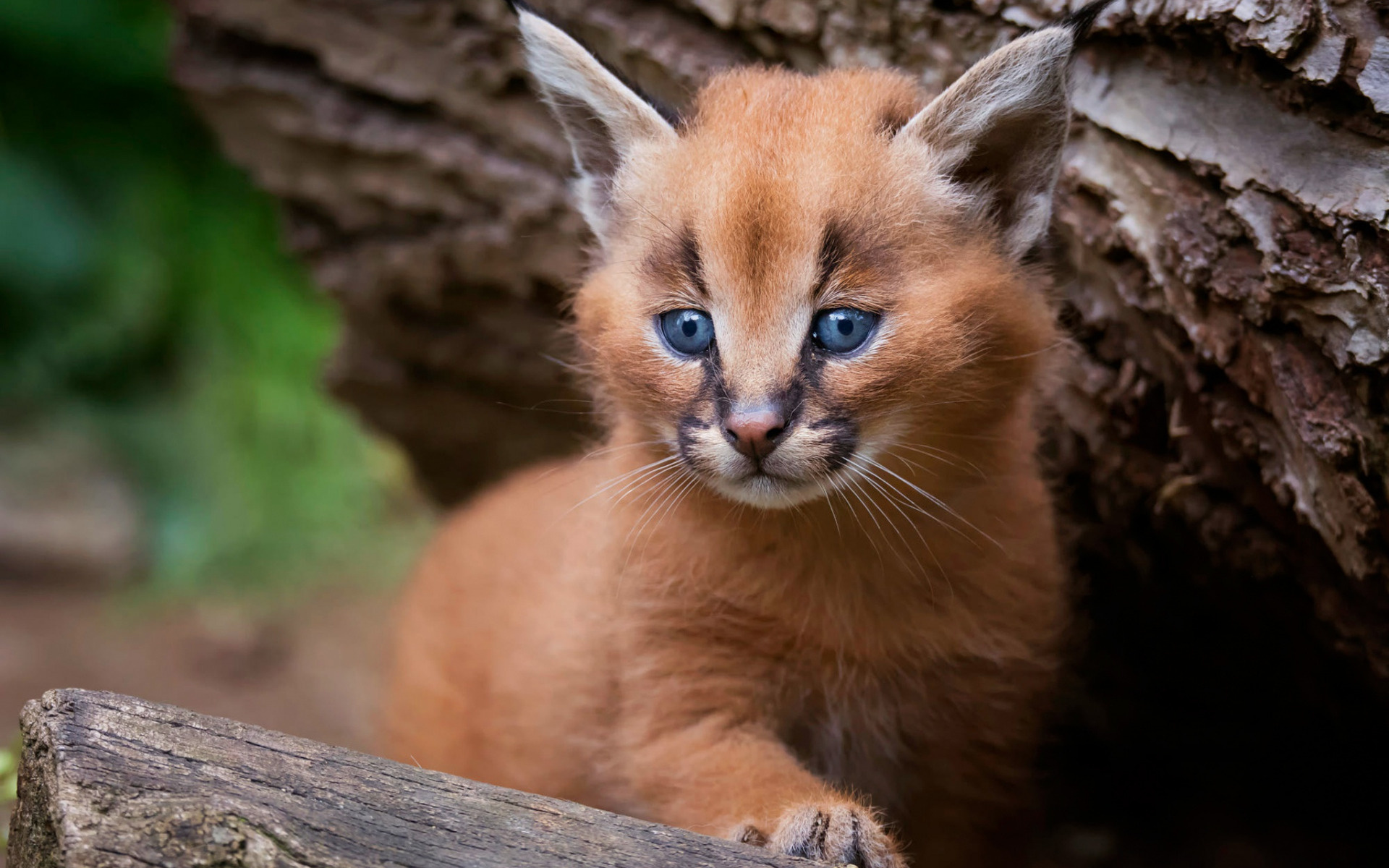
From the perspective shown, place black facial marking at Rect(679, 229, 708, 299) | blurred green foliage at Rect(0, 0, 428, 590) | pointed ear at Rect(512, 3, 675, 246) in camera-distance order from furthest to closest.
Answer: blurred green foliage at Rect(0, 0, 428, 590) → pointed ear at Rect(512, 3, 675, 246) → black facial marking at Rect(679, 229, 708, 299)

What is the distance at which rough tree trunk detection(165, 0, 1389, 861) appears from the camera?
7.30 ft

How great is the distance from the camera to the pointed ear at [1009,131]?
2.27m

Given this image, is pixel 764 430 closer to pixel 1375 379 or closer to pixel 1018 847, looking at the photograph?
pixel 1375 379

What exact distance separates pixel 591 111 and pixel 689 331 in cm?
68

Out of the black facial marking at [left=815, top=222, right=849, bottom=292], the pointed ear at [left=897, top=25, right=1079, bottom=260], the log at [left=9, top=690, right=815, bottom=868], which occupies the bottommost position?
the log at [left=9, top=690, right=815, bottom=868]

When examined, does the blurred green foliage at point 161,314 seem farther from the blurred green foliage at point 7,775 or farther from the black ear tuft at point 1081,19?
the black ear tuft at point 1081,19

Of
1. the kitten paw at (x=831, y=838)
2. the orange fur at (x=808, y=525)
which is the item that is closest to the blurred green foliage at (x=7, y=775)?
the orange fur at (x=808, y=525)

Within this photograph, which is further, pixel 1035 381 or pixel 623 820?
pixel 1035 381

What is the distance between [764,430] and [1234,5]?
1233mm

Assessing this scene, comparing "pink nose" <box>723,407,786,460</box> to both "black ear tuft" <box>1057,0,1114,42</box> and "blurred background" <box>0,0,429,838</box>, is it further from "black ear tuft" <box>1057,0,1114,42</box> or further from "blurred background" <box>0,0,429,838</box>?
"blurred background" <box>0,0,429,838</box>

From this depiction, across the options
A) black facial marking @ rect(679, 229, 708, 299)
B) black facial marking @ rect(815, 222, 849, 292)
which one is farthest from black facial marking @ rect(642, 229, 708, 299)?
black facial marking @ rect(815, 222, 849, 292)

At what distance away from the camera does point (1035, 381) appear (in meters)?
2.64

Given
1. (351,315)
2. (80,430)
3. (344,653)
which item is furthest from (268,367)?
(351,315)

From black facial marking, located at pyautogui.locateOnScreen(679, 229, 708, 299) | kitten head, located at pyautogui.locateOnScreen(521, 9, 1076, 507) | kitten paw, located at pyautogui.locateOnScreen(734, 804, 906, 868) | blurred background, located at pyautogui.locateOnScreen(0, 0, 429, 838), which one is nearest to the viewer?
kitten paw, located at pyautogui.locateOnScreen(734, 804, 906, 868)
